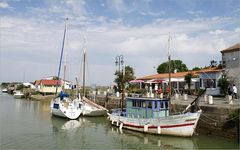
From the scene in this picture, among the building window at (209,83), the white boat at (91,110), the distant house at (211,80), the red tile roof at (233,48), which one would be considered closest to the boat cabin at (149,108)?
the white boat at (91,110)

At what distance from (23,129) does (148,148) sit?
12.4m

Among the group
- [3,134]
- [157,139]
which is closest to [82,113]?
[3,134]

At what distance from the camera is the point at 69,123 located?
2978 centimetres

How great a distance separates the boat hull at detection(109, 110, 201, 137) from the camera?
20469 mm

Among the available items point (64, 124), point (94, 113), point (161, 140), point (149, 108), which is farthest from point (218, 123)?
point (94, 113)

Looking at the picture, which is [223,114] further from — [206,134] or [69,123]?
[69,123]

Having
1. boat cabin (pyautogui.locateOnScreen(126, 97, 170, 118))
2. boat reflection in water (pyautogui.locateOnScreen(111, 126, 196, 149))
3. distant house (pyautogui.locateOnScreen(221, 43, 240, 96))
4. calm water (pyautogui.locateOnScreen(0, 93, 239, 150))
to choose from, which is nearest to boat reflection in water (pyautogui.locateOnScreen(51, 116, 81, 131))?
calm water (pyautogui.locateOnScreen(0, 93, 239, 150))

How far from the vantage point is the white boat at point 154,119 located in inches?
813

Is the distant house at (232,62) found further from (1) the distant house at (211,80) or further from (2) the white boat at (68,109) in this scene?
(2) the white boat at (68,109)

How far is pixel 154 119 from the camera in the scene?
2209cm

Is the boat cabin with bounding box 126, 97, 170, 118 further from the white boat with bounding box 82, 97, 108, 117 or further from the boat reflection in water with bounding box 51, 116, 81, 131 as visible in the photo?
the white boat with bounding box 82, 97, 108, 117

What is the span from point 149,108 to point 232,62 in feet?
44.4

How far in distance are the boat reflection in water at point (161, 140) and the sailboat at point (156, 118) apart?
0.40 meters

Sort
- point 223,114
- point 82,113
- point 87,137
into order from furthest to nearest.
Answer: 1. point 82,113
2. point 87,137
3. point 223,114
